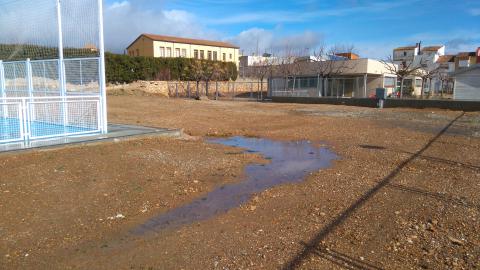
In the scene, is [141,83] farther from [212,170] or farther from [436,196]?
[436,196]

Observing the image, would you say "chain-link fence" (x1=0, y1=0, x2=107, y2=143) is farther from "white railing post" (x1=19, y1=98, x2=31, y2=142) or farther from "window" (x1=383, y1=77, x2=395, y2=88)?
"window" (x1=383, y1=77, x2=395, y2=88)

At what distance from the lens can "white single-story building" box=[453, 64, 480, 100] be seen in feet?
100

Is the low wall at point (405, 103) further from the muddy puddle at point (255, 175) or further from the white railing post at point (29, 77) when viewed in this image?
the white railing post at point (29, 77)

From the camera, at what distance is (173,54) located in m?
59.2

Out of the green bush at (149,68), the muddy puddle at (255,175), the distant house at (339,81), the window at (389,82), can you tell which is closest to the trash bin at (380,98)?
the distant house at (339,81)

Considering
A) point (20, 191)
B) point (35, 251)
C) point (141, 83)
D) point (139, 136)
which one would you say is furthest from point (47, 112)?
point (141, 83)

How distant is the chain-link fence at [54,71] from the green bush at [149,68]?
23.6m

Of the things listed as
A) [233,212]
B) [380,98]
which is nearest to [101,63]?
[233,212]

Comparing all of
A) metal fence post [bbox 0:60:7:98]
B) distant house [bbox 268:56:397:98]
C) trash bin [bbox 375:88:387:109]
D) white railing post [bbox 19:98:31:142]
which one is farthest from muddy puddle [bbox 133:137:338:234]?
distant house [bbox 268:56:397:98]

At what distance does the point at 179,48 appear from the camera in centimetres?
6009

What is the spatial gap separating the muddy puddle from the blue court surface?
4.20 m

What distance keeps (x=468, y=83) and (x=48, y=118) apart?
31448mm

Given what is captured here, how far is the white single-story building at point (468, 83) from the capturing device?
30562mm

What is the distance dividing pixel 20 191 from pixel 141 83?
35947 mm
